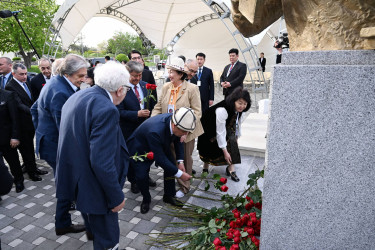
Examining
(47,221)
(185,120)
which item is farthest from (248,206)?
(47,221)

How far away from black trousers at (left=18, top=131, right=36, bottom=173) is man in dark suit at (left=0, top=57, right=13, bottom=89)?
1.11 m

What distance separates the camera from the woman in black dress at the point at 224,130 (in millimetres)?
3541

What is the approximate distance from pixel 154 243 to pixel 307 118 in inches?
77.4

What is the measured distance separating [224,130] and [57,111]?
2.18m

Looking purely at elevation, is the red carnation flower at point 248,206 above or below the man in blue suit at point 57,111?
below

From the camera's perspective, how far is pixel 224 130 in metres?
3.69

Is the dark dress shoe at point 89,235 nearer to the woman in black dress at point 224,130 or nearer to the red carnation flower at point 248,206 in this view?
the red carnation flower at point 248,206

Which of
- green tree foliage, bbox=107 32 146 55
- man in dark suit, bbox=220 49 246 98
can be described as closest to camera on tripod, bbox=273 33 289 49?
man in dark suit, bbox=220 49 246 98

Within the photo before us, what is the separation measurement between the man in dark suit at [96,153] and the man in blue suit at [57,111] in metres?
0.89

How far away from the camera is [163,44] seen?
19.5 m

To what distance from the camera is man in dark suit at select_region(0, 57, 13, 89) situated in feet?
14.9

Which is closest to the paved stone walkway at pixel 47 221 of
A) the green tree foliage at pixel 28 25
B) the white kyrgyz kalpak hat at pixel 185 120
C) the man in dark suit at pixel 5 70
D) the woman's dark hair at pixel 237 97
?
the white kyrgyz kalpak hat at pixel 185 120

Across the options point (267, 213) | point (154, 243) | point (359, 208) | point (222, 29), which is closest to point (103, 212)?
point (154, 243)

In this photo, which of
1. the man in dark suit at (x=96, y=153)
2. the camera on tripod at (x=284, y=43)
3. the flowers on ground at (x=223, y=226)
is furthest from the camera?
the camera on tripod at (x=284, y=43)
